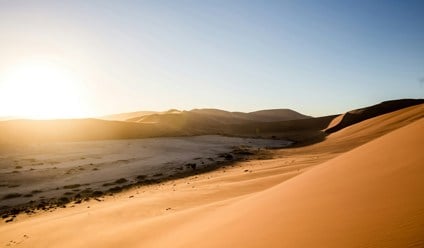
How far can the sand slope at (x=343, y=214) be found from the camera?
8.11 ft

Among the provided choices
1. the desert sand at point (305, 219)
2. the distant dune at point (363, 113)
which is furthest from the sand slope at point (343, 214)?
the distant dune at point (363, 113)

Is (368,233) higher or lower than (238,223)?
higher

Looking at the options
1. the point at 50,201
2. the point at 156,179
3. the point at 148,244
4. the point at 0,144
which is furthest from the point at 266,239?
the point at 0,144

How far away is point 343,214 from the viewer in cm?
312

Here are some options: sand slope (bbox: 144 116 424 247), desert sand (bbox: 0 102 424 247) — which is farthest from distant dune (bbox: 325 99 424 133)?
sand slope (bbox: 144 116 424 247)

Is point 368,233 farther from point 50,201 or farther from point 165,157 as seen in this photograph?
point 165,157

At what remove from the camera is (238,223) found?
4.41 meters

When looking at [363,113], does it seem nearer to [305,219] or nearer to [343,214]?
[305,219]

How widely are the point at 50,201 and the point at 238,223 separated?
9.88m

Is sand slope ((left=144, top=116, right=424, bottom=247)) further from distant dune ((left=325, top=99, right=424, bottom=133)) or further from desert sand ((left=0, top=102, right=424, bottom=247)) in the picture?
distant dune ((left=325, top=99, right=424, bottom=133))

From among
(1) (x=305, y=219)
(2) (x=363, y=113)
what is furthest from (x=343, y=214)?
(2) (x=363, y=113)

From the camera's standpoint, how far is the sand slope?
2.47 m

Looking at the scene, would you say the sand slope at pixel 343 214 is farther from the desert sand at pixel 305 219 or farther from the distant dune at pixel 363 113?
the distant dune at pixel 363 113

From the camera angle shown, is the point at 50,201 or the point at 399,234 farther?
the point at 50,201
